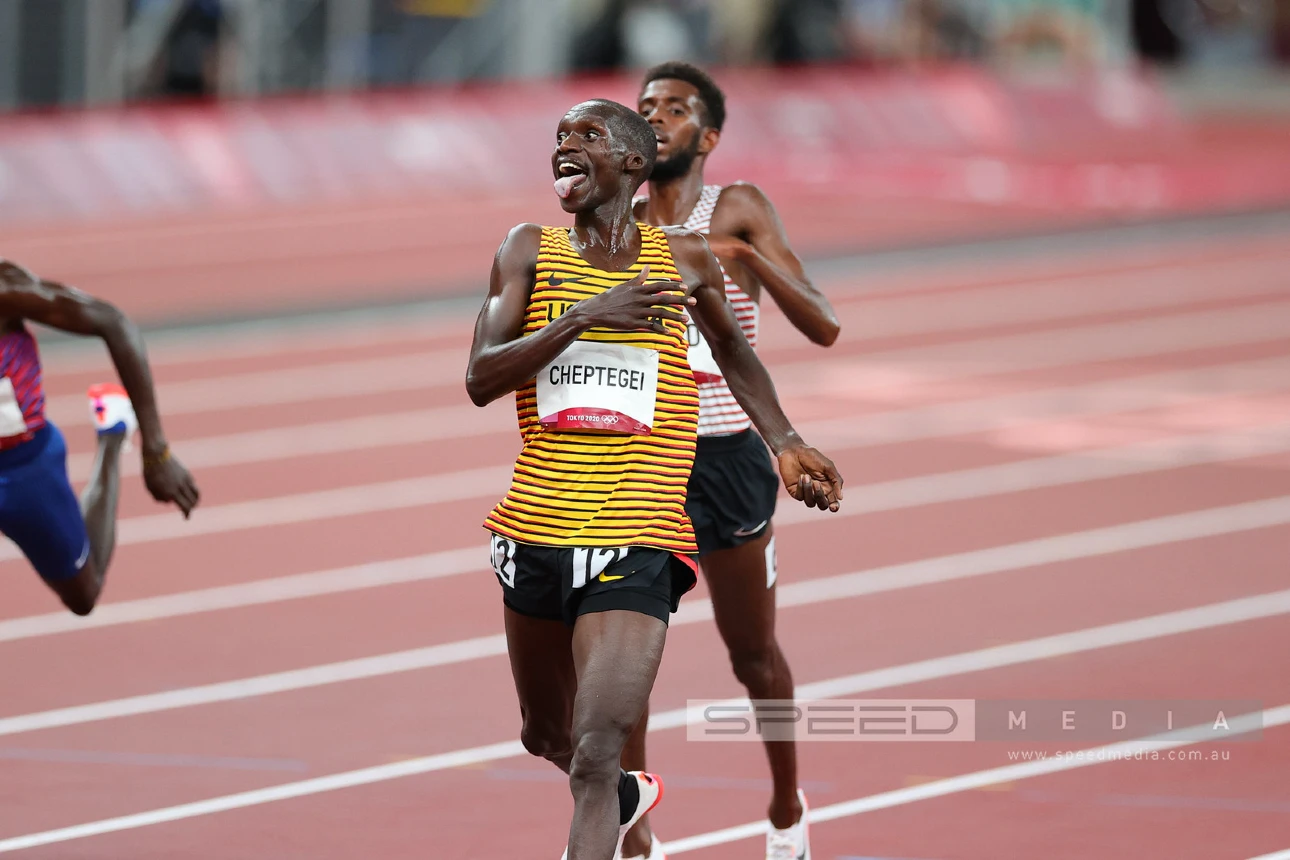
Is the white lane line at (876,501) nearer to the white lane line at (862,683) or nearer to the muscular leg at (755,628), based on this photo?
the white lane line at (862,683)

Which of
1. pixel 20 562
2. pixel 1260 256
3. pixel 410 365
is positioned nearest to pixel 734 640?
pixel 20 562

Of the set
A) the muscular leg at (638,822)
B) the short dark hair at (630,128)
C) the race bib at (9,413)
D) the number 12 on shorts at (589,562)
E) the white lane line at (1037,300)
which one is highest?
the short dark hair at (630,128)

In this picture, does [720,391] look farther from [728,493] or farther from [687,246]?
[687,246]

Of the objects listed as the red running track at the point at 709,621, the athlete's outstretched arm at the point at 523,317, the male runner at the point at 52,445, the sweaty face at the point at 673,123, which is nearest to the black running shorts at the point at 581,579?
the athlete's outstretched arm at the point at 523,317

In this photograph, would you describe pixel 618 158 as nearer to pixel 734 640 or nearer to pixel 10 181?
pixel 734 640

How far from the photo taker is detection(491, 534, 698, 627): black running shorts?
4887mm

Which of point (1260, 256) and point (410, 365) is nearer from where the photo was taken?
point (410, 365)

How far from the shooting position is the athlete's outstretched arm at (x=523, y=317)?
4.80 meters

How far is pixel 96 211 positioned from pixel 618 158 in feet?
59.7

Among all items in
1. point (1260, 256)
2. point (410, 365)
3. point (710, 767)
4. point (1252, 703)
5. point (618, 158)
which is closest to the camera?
point (618, 158)

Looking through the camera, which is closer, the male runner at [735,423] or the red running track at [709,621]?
the male runner at [735,423]

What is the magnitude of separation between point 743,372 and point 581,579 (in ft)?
2.34

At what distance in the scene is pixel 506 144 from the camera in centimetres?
2500

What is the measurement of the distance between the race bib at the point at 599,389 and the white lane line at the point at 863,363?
907 centimetres
